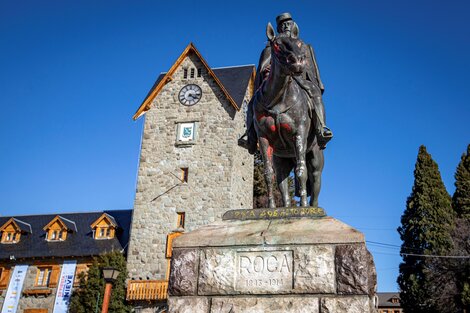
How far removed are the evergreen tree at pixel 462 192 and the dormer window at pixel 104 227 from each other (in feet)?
78.2

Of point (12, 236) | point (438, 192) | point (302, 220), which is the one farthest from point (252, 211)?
point (12, 236)

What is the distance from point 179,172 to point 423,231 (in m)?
16.2

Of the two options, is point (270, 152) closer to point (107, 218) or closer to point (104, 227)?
point (104, 227)

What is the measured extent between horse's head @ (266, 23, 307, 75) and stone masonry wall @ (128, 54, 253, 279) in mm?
24776

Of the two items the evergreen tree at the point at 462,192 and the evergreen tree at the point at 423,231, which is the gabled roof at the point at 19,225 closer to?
the evergreen tree at the point at 423,231

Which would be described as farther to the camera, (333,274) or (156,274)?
(156,274)

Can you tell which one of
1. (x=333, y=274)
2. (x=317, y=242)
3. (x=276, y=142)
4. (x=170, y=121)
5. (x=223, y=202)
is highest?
(x=170, y=121)

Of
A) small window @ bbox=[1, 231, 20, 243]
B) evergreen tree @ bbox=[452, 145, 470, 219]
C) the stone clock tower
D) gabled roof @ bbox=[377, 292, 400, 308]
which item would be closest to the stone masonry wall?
the stone clock tower

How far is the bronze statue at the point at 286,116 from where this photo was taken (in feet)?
19.8

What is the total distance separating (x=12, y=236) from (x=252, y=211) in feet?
118

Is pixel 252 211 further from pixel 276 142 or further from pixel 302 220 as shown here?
pixel 276 142

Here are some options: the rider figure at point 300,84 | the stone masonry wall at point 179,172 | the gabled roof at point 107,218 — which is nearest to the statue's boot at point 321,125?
the rider figure at point 300,84

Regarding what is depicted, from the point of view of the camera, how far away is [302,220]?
5582 mm

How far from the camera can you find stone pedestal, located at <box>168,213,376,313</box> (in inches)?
194
